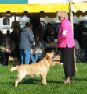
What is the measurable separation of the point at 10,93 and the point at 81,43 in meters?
11.7

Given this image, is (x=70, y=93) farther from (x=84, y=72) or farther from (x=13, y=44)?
(x=13, y=44)

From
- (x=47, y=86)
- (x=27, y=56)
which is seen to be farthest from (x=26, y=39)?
(x=47, y=86)

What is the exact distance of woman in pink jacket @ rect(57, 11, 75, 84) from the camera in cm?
1201

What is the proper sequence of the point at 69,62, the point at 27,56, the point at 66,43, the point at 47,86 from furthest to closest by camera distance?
the point at 27,56 < the point at 69,62 < the point at 66,43 < the point at 47,86

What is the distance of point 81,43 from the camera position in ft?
73.0

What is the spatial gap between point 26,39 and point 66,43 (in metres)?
5.76

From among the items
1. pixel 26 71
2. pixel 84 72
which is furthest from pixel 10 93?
pixel 84 72

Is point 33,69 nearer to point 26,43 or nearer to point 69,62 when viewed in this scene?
point 69,62

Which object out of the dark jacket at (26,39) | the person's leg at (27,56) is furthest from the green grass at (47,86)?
the dark jacket at (26,39)

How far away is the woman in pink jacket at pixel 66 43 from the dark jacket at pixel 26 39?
17.3 feet

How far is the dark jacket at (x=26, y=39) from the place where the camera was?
17.5m

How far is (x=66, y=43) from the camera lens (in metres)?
12.1

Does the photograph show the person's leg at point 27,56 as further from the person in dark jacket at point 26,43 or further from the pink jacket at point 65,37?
the pink jacket at point 65,37

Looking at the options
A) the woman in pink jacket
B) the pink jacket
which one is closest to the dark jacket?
the woman in pink jacket
